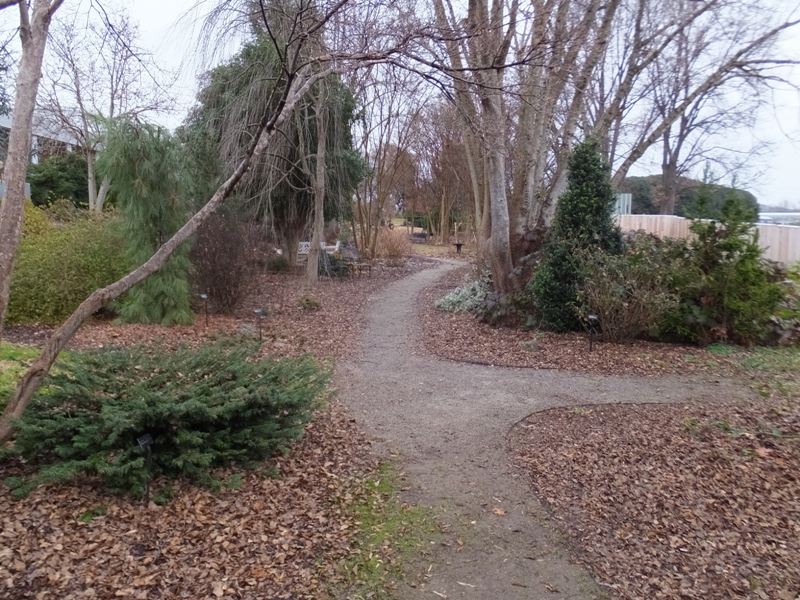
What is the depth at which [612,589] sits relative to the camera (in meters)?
3.21

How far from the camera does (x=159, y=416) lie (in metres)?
3.81

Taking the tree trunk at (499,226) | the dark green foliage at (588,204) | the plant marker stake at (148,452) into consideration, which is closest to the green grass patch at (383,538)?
the plant marker stake at (148,452)

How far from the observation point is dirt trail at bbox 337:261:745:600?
130 inches

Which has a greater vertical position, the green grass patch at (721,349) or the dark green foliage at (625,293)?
the dark green foliage at (625,293)

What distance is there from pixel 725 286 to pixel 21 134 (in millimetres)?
8536

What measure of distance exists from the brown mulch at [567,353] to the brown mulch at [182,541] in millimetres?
4431

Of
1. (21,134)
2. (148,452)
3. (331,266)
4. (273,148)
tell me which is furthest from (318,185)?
(148,452)

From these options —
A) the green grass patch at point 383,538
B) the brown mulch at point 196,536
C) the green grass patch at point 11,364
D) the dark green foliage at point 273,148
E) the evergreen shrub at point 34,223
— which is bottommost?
the green grass patch at point 383,538

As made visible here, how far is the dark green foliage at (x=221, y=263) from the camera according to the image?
1045 cm

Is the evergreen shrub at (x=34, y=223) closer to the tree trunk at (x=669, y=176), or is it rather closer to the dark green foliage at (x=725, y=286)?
the dark green foliage at (x=725, y=286)

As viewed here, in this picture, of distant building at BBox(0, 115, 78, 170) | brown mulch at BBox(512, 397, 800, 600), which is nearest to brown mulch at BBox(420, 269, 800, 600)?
brown mulch at BBox(512, 397, 800, 600)

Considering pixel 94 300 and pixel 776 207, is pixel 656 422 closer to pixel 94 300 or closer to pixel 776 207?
pixel 94 300

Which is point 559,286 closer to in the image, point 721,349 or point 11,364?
point 721,349

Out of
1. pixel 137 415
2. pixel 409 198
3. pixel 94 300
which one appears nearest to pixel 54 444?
pixel 137 415
